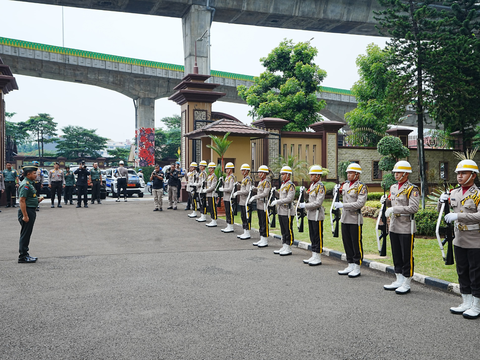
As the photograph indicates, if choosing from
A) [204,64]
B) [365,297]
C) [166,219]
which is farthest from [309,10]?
[365,297]

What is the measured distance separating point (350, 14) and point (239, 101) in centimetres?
1740

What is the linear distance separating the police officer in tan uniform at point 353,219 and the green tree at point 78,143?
50.2 meters

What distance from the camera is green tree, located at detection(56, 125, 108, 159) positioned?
176 ft

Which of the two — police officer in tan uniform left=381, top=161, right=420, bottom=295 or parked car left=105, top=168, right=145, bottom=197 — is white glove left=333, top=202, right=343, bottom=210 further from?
parked car left=105, top=168, right=145, bottom=197

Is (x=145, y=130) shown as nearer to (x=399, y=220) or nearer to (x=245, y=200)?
(x=245, y=200)

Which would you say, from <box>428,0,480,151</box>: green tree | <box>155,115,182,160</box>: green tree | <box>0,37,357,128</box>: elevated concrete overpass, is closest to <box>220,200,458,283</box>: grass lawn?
<box>428,0,480,151</box>: green tree

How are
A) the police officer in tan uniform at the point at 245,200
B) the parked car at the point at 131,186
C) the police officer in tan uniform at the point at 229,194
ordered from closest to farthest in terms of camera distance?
1. the police officer in tan uniform at the point at 245,200
2. the police officer in tan uniform at the point at 229,194
3. the parked car at the point at 131,186

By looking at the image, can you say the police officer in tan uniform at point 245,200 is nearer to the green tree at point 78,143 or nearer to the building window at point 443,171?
the building window at point 443,171

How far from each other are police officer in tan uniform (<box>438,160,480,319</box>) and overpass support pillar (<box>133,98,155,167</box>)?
3859cm

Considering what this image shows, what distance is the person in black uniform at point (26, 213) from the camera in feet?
26.1

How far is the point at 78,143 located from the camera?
5425 centimetres

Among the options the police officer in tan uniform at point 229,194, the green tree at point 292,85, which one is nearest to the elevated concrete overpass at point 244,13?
the green tree at point 292,85

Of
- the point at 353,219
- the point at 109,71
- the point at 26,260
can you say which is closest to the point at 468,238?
the point at 353,219

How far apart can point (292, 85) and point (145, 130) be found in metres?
18.8
